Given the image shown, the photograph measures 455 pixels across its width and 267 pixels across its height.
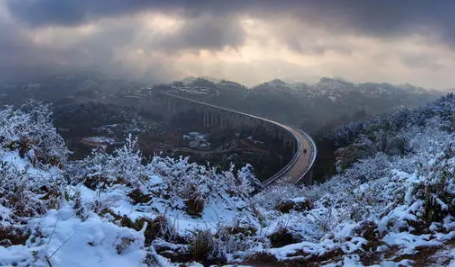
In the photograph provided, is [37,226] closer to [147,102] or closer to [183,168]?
[183,168]

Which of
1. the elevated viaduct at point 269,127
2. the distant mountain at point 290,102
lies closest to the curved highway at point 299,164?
the elevated viaduct at point 269,127

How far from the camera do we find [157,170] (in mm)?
10234

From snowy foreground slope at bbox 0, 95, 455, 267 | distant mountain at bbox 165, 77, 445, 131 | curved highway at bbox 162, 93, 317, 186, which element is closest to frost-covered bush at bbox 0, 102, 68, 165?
snowy foreground slope at bbox 0, 95, 455, 267

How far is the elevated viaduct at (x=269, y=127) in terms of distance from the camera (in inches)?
1929

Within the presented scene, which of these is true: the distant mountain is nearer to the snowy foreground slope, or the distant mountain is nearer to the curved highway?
the curved highway

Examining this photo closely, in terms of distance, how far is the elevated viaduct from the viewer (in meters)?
49.0

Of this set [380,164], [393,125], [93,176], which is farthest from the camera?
[393,125]

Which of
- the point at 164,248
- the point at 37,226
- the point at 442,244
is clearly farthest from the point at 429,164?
the point at 37,226

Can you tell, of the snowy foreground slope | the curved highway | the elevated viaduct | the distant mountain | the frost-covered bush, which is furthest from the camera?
the distant mountain

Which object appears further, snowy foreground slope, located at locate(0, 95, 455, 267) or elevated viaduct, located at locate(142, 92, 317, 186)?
elevated viaduct, located at locate(142, 92, 317, 186)

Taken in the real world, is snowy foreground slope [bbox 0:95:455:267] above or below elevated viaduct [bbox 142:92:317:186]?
above

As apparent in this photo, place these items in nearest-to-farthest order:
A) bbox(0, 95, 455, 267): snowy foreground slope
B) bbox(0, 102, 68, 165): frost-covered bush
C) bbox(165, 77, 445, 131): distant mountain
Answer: bbox(0, 95, 455, 267): snowy foreground slope, bbox(0, 102, 68, 165): frost-covered bush, bbox(165, 77, 445, 131): distant mountain

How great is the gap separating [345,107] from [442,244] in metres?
179

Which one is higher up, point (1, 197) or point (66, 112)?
point (1, 197)
